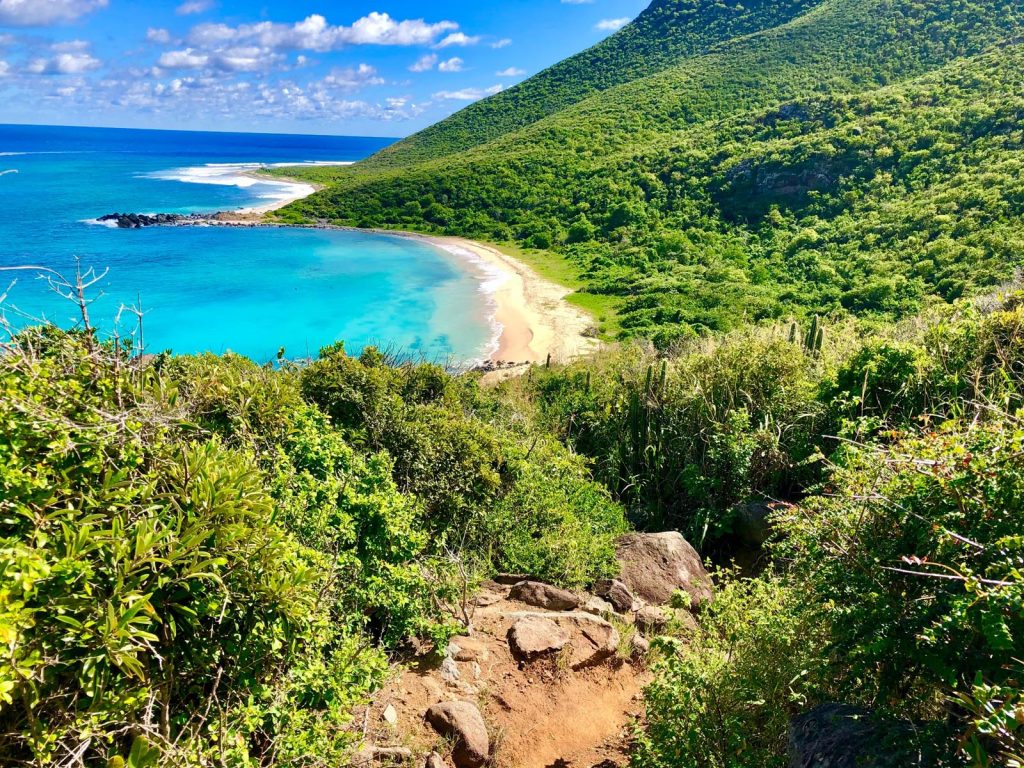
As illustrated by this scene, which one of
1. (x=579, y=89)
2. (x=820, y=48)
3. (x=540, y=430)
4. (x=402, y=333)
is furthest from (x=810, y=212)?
(x=579, y=89)

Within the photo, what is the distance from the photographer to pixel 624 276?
41469 millimetres

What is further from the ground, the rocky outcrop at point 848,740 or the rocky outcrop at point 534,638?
the rocky outcrop at point 848,740

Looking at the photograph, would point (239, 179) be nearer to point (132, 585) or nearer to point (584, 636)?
point (584, 636)

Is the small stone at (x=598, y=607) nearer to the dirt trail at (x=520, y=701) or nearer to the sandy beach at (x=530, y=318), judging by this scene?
the dirt trail at (x=520, y=701)

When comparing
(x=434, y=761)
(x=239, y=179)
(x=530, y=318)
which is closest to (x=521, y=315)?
(x=530, y=318)

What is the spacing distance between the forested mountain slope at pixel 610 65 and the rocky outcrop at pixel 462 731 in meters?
91.9

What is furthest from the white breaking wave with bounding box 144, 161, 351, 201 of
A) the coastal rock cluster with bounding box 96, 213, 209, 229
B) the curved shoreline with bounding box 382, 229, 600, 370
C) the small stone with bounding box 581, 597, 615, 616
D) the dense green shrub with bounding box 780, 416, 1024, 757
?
the dense green shrub with bounding box 780, 416, 1024, 757

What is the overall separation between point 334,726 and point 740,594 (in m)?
3.97

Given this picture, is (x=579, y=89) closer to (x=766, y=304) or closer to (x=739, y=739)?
(x=766, y=304)

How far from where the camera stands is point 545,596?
24.2 feet

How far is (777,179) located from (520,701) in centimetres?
4682

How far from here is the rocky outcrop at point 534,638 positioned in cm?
632

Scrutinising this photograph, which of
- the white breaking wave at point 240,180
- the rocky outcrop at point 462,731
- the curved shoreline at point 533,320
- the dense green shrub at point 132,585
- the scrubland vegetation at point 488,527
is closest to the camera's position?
the dense green shrub at point 132,585

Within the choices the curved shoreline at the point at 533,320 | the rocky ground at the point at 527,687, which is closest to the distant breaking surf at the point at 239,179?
the curved shoreline at the point at 533,320
